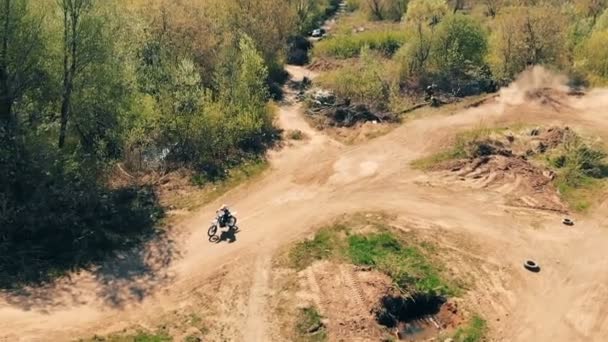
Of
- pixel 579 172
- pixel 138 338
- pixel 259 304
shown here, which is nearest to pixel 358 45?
pixel 579 172

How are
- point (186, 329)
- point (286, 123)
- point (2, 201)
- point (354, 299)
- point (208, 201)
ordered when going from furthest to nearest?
point (286, 123) → point (208, 201) → point (2, 201) → point (354, 299) → point (186, 329)

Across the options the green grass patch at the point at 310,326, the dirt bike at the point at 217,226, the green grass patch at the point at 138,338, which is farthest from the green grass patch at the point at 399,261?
the green grass patch at the point at 138,338

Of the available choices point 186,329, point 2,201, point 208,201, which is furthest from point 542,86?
point 2,201

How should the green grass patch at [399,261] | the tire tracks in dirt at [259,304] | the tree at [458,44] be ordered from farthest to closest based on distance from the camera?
the tree at [458,44] → the green grass patch at [399,261] → the tire tracks in dirt at [259,304]

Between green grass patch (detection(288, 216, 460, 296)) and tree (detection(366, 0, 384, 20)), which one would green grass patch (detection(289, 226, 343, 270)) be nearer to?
green grass patch (detection(288, 216, 460, 296))

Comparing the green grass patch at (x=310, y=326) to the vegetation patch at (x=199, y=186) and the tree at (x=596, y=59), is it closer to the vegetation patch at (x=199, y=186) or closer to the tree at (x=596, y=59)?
the vegetation patch at (x=199, y=186)

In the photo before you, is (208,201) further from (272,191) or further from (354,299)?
(354,299)
